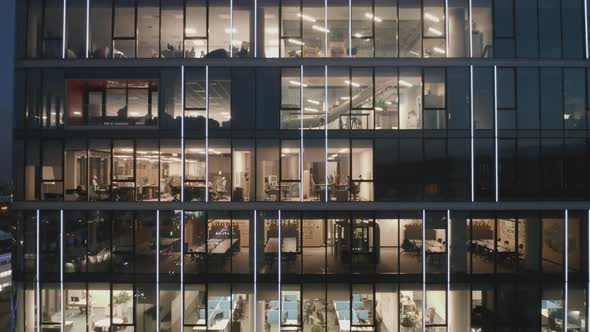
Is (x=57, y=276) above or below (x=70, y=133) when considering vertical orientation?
below

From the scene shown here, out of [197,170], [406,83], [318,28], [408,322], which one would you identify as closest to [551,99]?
[406,83]

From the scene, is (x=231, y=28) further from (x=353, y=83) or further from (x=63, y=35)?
(x=63, y=35)

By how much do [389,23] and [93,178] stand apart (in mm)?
12956

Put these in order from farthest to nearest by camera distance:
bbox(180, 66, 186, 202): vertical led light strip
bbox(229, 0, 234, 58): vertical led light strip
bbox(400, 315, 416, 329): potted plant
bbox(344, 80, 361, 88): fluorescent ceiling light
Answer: bbox(229, 0, 234, 58): vertical led light strip
bbox(344, 80, 361, 88): fluorescent ceiling light
bbox(180, 66, 186, 202): vertical led light strip
bbox(400, 315, 416, 329): potted plant

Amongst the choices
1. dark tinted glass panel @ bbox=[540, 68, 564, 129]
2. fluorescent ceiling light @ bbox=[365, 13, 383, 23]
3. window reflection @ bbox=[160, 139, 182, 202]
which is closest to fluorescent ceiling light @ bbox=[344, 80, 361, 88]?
fluorescent ceiling light @ bbox=[365, 13, 383, 23]

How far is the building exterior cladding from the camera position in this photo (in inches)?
646

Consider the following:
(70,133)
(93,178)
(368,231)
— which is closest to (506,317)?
(368,231)

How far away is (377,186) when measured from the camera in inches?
647

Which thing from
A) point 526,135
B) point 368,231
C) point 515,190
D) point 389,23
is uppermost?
point 389,23

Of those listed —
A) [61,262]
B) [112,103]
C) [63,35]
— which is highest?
[63,35]

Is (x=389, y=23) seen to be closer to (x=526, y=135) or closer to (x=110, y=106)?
(x=526, y=135)

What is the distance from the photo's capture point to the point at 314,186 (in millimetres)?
16453

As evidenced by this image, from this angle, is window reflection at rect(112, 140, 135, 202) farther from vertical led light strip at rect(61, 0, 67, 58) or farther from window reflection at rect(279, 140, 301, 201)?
window reflection at rect(279, 140, 301, 201)

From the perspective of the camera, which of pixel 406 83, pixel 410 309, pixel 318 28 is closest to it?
pixel 410 309
